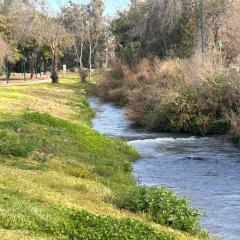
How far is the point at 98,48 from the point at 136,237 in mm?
99864

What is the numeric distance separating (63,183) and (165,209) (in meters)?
3.48

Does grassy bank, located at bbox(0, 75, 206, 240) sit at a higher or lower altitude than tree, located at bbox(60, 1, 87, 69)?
lower

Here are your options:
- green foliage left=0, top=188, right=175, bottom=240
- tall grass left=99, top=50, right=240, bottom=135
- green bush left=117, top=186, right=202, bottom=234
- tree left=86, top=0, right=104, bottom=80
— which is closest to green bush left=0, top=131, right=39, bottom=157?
green bush left=117, top=186, right=202, bottom=234

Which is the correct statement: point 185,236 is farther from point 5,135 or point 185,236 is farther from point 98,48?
point 98,48

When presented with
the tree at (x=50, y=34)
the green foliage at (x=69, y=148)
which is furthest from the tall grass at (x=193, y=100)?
the tree at (x=50, y=34)

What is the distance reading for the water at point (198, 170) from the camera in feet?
49.4

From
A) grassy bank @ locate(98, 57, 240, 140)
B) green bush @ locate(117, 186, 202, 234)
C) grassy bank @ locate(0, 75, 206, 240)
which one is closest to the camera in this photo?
grassy bank @ locate(0, 75, 206, 240)

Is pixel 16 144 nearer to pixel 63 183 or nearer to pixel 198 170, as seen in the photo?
pixel 63 183

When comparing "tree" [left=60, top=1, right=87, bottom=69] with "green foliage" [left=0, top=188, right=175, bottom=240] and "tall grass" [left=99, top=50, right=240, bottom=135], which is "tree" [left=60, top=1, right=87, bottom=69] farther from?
"green foliage" [left=0, top=188, right=175, bottom=240]

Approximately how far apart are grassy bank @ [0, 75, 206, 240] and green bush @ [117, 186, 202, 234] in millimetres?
339

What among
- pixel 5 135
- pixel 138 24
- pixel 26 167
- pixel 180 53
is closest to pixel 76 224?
pixel 26 167

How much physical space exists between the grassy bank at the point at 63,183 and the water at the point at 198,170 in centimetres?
121

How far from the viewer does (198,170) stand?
71.2ft

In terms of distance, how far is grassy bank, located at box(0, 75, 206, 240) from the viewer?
33.5ft
